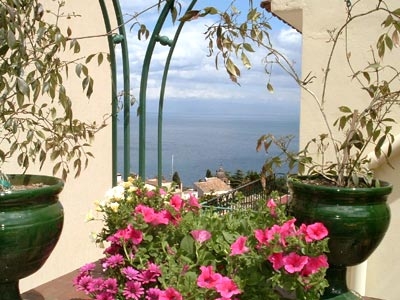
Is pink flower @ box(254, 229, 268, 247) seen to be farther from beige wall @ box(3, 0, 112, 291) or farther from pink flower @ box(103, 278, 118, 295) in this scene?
beige wall @ box(3, 0, 112, 291)

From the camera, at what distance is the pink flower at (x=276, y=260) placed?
1100 millimetres

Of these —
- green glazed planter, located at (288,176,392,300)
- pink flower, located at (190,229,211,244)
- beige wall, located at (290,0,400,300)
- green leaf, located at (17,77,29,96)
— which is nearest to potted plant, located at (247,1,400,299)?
green glazed planter, located at (288,176,392,300)

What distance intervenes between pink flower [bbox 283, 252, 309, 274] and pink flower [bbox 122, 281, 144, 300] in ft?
1.11

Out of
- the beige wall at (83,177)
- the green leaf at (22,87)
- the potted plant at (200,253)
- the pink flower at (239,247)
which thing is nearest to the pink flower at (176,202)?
the potted plant at (200,253)

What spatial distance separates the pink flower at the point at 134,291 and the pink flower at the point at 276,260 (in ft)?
1.01

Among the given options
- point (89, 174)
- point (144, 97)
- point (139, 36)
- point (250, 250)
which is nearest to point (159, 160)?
point (144, 97)

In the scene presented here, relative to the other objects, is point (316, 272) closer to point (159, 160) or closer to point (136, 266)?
point (136, 266)

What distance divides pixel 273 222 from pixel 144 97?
0.81 meters

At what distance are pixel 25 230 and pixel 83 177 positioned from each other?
92.1 inches

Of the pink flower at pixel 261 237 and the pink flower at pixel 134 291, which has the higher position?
the pink flower at pixel 261 237

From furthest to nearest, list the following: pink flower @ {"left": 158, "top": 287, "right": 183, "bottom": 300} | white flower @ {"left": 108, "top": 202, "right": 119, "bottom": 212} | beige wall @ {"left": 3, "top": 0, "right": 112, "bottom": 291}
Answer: beige wall @ {"left": 3, "top": 0, "right": 112, "bottom": 291}, white flower @ {"left": 108, "top": 202, "right": 119, "bottom": 212}, pink flower @ {"left": 158, "top": 287, "right": 183, "bottom": 300}

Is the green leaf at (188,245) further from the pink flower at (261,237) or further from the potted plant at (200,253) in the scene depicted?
the pink flower at (261,237)

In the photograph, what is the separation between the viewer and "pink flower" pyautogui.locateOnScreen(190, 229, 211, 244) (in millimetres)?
1224

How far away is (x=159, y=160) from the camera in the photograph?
6.69 feet
